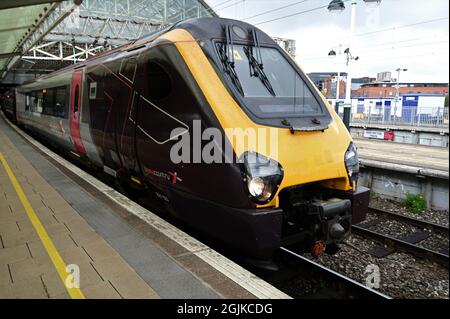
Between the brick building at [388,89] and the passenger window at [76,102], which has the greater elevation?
the brick building at [388,89]

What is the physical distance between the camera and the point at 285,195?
3955 mm

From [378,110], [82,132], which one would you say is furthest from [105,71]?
[378,110]

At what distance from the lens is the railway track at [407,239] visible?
5.34m

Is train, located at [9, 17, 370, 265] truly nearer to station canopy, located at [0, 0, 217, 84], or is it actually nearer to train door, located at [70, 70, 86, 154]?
train door, located at [70, 70, 86, 154]

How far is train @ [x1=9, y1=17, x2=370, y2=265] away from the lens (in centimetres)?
352

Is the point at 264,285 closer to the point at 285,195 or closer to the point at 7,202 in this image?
the point at 285,195

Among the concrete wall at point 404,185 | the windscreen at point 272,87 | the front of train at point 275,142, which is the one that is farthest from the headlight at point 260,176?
the concrete wall at point 404,185

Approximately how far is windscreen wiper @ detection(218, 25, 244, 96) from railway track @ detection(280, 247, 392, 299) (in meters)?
2.08

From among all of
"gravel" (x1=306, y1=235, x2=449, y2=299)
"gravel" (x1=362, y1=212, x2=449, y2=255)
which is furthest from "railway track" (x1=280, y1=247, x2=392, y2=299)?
"gravel" (x1=362, y1=212, x2=449, y2=255)

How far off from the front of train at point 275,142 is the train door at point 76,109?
153 inches

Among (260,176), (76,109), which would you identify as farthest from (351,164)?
(76,109)

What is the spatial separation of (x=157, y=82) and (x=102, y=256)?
2.05 m

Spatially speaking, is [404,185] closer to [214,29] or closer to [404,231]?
[404,231]

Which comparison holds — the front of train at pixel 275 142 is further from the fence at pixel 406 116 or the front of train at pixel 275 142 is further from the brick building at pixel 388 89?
the brick building at pixel 388 89
